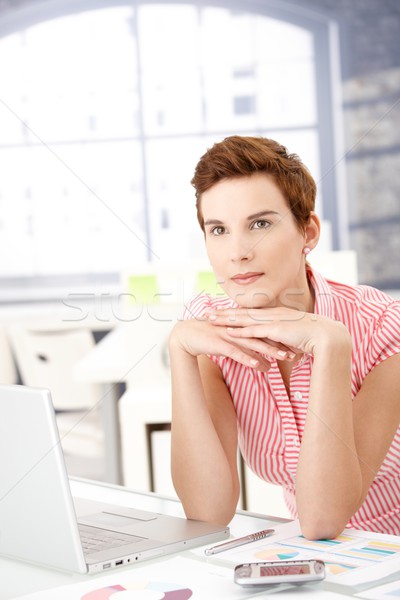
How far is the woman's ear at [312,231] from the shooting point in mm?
1307

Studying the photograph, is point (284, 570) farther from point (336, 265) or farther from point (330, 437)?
point (336, 265)

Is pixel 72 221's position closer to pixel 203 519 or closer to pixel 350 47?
pixel 350 47

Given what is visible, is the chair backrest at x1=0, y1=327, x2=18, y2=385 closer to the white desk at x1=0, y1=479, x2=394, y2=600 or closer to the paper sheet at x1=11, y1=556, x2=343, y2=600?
the white desk at x1=0, y1=479, x2=394, y2=600

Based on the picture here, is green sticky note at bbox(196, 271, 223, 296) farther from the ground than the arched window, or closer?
closer

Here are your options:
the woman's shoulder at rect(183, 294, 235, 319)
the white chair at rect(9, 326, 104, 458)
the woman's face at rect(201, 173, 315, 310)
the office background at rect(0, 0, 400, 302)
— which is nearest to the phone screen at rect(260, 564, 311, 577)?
the woman's face at rect(201, 173, 315, 310)

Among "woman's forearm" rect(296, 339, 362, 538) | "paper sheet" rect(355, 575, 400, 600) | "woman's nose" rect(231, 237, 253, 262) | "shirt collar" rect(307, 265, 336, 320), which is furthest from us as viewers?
"shirt collar" rect(307, 265, 336, 320)

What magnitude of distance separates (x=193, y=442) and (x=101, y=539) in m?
0.24

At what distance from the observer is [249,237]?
1.19 m

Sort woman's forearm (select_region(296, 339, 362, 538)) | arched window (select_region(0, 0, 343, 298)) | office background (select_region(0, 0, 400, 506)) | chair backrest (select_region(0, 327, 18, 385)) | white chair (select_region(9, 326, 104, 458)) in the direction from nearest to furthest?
woman's forearm (select_region(296, 339, 362, 538)), white chair (select_region(9, 326, 104, 458)), chair backrest (select_region(0, 327, 18, 385)), office background (select_region(0, 0, 400, 506)), arched window (select_region(0, 0, 343, 298))

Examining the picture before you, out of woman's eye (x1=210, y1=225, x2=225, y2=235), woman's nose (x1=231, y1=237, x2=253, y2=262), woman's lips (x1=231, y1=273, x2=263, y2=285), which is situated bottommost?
woman's lips (x1=231, y1=273, x2=263, y2=285)

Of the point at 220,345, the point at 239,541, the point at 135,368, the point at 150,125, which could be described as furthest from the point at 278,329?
the point at 150,125

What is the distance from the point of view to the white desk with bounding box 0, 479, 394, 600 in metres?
0.83

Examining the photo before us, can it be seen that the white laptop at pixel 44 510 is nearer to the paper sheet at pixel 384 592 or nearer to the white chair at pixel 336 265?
the paper sheet at pixel 384 592

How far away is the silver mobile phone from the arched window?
4748 millimetres
